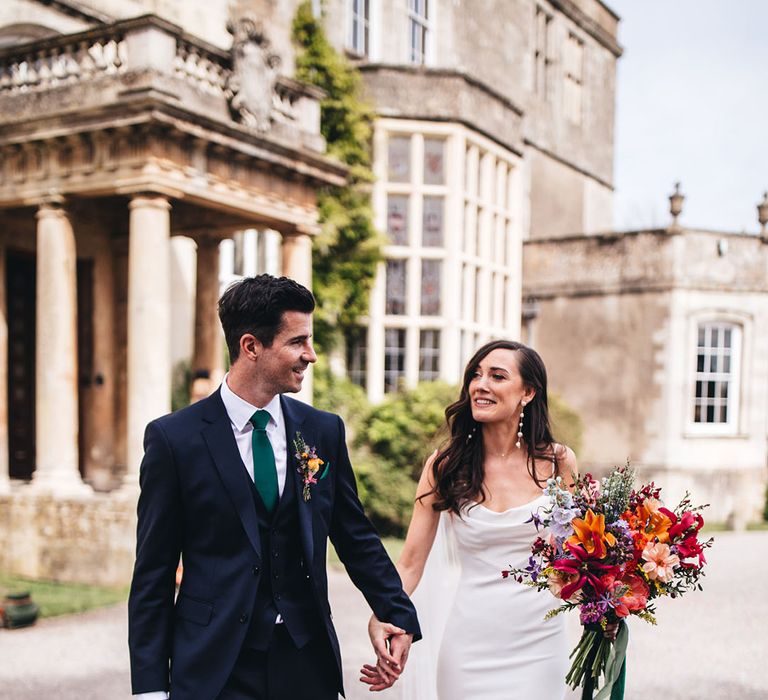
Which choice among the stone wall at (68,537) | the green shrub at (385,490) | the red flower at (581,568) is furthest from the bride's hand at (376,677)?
the green shrub at (385,490)

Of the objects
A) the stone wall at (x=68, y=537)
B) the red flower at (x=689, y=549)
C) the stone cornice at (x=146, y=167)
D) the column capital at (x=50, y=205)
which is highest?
the stone cornice at (x=146, y=167)

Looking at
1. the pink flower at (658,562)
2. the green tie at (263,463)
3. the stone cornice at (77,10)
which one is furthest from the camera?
the stone cornice at (77,10)

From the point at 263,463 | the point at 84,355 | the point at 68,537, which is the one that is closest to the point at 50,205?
the point at 84,355

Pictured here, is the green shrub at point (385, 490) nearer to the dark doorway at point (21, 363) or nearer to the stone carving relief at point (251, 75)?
the dark doorway at point (21, 363)

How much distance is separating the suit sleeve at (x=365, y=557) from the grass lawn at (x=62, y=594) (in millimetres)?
5786

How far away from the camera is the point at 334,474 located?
3.17 m

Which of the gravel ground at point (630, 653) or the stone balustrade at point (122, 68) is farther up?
the stone balustrade at point (122, 68)

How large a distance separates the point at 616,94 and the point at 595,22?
219cm

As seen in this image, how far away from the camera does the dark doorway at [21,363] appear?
11.2m

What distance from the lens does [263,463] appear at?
9.44ft

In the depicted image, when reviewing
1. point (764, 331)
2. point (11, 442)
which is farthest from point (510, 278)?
point (11, 442)

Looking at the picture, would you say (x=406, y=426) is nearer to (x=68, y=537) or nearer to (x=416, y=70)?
(x=68, y=537)

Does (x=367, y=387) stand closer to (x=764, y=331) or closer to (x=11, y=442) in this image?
(x=11, y=442)

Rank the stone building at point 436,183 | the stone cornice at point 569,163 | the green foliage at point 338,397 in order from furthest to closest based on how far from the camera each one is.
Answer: the stone cornice at point 569,163 → the stone building at point 436,183 → the green foliage at point 338,397
